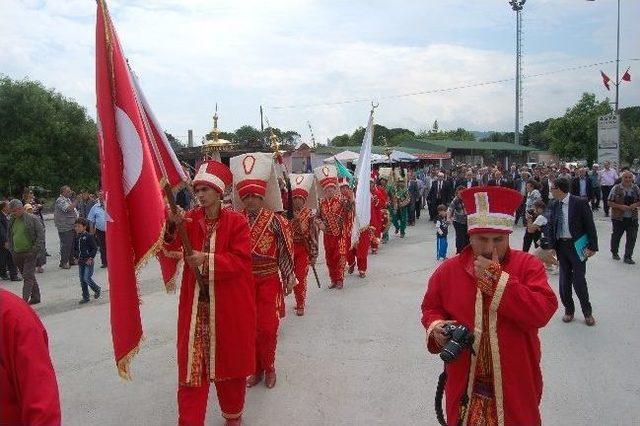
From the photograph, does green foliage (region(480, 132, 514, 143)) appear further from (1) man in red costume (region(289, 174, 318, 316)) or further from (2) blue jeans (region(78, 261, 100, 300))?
(2) blue jeans (region(78, 261, 100, 300))

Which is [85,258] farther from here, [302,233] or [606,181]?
[606,181]

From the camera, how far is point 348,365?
19.1ft

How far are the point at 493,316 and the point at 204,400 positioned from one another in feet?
7.64

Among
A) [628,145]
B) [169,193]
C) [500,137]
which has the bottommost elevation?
[628,145]

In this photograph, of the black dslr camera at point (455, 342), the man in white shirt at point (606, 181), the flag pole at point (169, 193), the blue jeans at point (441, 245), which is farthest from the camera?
the man in white shirt at point (606, 181)

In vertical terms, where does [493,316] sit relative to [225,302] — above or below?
above

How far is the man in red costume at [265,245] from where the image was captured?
5281 millimetres

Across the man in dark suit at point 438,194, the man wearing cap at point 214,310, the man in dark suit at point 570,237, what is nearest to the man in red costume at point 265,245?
the man wearing cap at point 214,310

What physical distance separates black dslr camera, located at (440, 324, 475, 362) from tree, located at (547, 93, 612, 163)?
42.8 m

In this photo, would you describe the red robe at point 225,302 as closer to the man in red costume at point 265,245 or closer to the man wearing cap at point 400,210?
the man in red costume at point 265,245

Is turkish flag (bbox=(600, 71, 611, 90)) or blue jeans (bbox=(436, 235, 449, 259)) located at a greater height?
turkish flag (bbox=(600, 71, 611, 90))

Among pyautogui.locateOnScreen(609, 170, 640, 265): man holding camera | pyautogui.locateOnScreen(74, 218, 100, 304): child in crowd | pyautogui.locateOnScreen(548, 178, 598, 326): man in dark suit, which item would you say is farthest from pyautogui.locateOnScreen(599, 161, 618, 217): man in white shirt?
pyautogui.locateOnScreen(74, 218, 100, 304): child in crowd

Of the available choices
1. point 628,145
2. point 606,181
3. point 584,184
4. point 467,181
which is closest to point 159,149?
point 467,181

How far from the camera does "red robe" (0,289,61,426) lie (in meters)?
1.94
